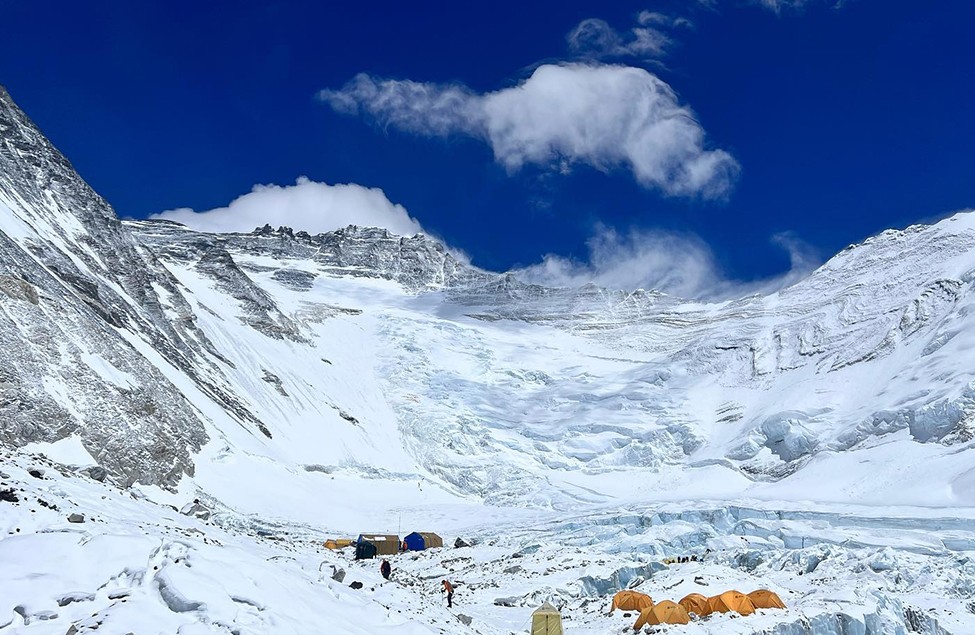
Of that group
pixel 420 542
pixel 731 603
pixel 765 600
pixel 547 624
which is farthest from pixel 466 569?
pixel 765 600

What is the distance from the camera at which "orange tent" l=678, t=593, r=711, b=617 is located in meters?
26.6

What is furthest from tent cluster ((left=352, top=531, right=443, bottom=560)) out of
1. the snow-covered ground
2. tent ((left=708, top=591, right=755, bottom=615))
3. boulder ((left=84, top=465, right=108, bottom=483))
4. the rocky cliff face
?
tent ((left=708, top=591, right=755, bottom=615))

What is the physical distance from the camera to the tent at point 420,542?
5169 cm

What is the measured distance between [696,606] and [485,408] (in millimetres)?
76964

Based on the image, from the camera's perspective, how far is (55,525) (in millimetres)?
14648

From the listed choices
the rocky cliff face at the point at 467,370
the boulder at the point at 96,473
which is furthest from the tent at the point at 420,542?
the boulder at the point at 96,473

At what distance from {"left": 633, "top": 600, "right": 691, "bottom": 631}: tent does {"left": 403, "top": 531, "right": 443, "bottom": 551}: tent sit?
2766 cm

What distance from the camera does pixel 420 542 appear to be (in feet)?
171

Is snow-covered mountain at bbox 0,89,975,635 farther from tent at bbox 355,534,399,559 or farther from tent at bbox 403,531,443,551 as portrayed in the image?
tent at bbox 403,531,443,551

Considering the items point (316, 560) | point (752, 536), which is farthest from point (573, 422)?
point (316, 560)

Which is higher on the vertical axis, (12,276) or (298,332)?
(298,332)

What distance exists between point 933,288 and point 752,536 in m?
60.7

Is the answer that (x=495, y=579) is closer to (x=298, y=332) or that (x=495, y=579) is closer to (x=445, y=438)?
(x=445, y=438)

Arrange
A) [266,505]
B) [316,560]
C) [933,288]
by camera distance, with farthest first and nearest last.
Answer: [933,288]
[266,505]
[316,560]
